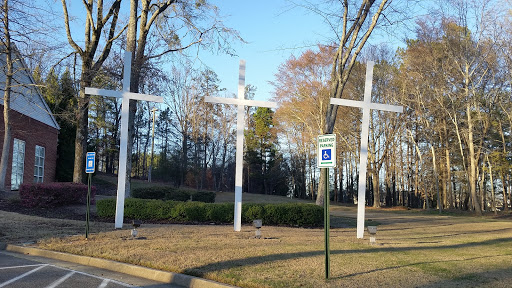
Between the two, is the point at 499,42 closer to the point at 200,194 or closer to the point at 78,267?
the point at 200,194

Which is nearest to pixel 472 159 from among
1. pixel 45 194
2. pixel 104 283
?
pixel 45 194

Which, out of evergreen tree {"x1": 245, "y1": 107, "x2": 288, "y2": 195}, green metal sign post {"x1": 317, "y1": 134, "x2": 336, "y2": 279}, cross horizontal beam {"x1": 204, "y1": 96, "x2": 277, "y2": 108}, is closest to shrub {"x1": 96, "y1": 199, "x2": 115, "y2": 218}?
cross horizontal beam {"x1": 204, "y1": 96, "x2": 277, "y2": 108}

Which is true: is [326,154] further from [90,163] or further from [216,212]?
[216,212]

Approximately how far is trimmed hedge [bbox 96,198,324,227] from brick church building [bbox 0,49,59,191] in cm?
1102

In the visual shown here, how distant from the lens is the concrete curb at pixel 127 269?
6984mm

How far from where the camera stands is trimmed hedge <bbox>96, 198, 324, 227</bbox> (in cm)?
1655

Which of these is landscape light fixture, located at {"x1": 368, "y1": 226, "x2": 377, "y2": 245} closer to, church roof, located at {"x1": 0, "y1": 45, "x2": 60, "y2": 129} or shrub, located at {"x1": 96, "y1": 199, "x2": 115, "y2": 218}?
shrub, located at {"x1": 96, "y1": 199, "x2": 115, "y2": 218}

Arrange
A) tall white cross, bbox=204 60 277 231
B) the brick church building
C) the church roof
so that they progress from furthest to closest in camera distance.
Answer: the brick church building
the church roof
tall white cross, bbox=204 60 277 231

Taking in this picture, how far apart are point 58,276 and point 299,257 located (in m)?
4.59

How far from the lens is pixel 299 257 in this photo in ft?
28.7

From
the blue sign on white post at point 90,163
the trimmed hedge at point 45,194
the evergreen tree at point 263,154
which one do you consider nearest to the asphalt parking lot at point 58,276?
the blue sign on white post at point 90,163

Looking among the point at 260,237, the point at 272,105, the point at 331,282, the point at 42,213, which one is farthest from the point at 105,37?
the point at 331,282

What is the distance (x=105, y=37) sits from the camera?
2377 cm

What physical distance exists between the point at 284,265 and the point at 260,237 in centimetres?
390
